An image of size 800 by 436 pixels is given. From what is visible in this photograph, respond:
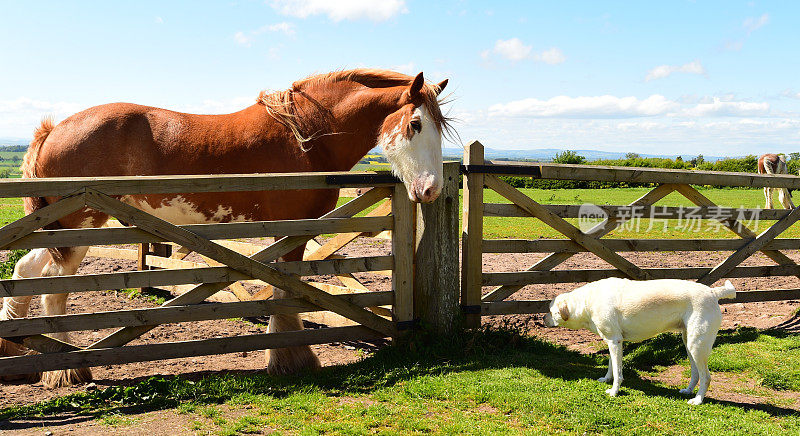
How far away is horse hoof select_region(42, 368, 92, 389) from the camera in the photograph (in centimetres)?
A: 555

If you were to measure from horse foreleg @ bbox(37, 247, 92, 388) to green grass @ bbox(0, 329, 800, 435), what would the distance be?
2.84ft

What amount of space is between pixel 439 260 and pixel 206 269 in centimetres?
220

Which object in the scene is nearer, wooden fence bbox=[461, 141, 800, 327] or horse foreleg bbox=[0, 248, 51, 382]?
horse foreleg bbox=[0, 248, 51, 382]

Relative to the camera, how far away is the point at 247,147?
5.93 meters

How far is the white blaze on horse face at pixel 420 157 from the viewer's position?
208 inches

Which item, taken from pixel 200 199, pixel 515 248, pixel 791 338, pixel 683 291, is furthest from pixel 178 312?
pixel 791 338

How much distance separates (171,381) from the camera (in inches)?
197

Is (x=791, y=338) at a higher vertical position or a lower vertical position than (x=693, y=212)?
lower

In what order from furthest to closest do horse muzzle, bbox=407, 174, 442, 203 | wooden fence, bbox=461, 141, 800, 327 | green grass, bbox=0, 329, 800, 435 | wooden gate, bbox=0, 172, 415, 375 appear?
wooden fence, bbox=461, 141, 800, 327 < horse muzzle, bbox=407, 174, 442, 203 < wooden gate, bbox=0, 172, 415, 375 < green grass, bbox=0, 329, 800, 435

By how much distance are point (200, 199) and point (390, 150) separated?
1.94m

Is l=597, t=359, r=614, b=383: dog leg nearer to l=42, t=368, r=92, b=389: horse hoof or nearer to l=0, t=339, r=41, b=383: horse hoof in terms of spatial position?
l=42, t=368, r=92, b=389: horse hoof

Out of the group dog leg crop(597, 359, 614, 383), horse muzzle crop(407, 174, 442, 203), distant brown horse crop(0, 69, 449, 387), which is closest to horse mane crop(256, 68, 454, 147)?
distant brown horse crop(0, 69, 449, 387)

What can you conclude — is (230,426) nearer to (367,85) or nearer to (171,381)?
(171,381)

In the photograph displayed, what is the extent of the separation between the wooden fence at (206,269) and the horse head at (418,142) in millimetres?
284
